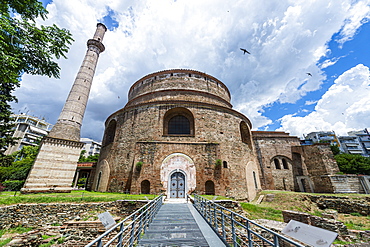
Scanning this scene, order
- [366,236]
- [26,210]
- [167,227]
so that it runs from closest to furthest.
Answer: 1. [167,227]
2. [366,236]
3. [26,210]

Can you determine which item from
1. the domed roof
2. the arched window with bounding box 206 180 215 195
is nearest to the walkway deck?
the arched window with bounding box 206 180 215 195

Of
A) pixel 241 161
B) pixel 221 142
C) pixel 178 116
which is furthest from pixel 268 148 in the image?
pixel 178 116

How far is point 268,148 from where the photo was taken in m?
20.0

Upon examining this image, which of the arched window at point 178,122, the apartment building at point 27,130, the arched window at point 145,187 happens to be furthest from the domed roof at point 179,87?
the apartment building at point 27,130

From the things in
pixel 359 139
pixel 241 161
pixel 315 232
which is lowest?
pixel 315 232

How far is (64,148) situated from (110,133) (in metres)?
4.84

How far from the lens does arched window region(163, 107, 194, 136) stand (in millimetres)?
14789

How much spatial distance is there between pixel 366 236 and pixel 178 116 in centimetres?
1364

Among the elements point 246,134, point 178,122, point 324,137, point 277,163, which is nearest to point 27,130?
point 178,122

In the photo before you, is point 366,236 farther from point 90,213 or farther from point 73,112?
point 73,112

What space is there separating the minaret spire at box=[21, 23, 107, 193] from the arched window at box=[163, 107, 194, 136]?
838 cm

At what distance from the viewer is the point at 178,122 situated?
49.8 ft

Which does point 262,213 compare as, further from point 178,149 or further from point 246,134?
point 246,134

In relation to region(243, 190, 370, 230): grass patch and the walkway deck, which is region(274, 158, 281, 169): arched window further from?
the walkway deck
